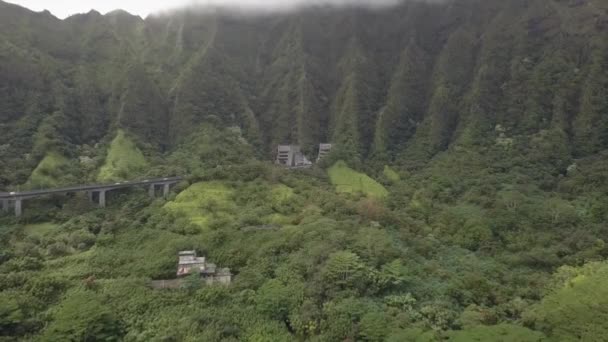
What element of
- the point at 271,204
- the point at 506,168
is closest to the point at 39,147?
the point at 271,204

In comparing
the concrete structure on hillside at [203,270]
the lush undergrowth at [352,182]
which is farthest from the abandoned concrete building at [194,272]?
the lush undergrowth at [352,182]

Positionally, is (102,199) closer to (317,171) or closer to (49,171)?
(49,171)

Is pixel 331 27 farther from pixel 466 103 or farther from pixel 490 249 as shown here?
pixel 490 249

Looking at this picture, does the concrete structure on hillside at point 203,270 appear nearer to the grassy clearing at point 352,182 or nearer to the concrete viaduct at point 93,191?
the concrete viaduct at point 93,191

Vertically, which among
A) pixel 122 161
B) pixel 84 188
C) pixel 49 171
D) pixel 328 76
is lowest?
pixel 84 188

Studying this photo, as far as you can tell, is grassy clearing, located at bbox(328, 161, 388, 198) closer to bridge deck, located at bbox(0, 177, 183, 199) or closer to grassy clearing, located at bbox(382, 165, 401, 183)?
grassy clearing, located at bbox(382, 165, 401, 183)

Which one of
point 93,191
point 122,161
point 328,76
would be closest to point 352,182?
point 122,161
